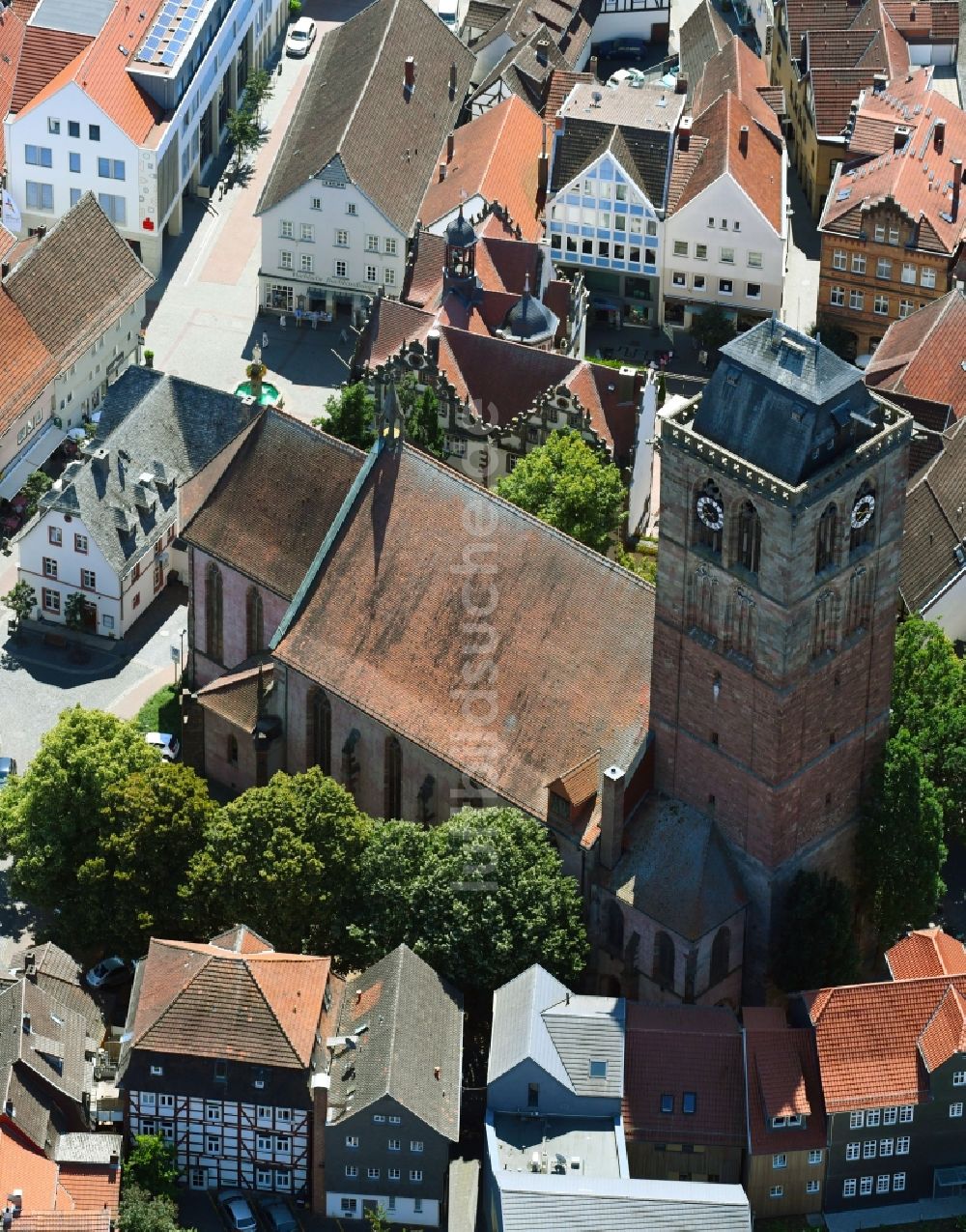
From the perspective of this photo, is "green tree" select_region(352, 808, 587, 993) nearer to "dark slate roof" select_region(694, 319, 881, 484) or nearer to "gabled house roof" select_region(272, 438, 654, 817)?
"gabled house roof" select_region(272, 438, 654, 817)

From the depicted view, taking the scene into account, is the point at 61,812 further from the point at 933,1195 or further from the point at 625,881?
the point at 933,1195

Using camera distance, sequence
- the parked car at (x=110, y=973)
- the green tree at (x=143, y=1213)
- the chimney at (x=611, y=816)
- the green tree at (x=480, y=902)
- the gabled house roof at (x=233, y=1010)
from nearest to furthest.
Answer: the green tree at (x=143, y=1213) → the gabled house roof at (x=233, y=1010) → the chimney at (x=611, y=816) → the green tree at (x=480, y=902) → the parked car at (x=110, y=973)

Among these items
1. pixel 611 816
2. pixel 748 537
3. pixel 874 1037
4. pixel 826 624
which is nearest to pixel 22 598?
pixel 611 816

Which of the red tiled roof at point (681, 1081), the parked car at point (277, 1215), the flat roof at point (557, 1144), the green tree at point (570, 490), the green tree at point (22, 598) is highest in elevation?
the green tree at point (570, 490)

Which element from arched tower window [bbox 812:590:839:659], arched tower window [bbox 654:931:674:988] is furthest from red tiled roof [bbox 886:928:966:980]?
arched tower window [bbox 812:590:839:659]

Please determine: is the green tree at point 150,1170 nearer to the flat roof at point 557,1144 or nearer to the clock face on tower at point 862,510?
the flat roof at point 557,1144

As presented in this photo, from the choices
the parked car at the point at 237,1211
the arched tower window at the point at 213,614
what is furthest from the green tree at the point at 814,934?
the arched tower window at the point at 213,614

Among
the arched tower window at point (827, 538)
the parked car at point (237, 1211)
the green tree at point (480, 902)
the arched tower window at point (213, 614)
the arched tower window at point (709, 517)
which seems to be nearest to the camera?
the arched tower window at point (827, 538)
